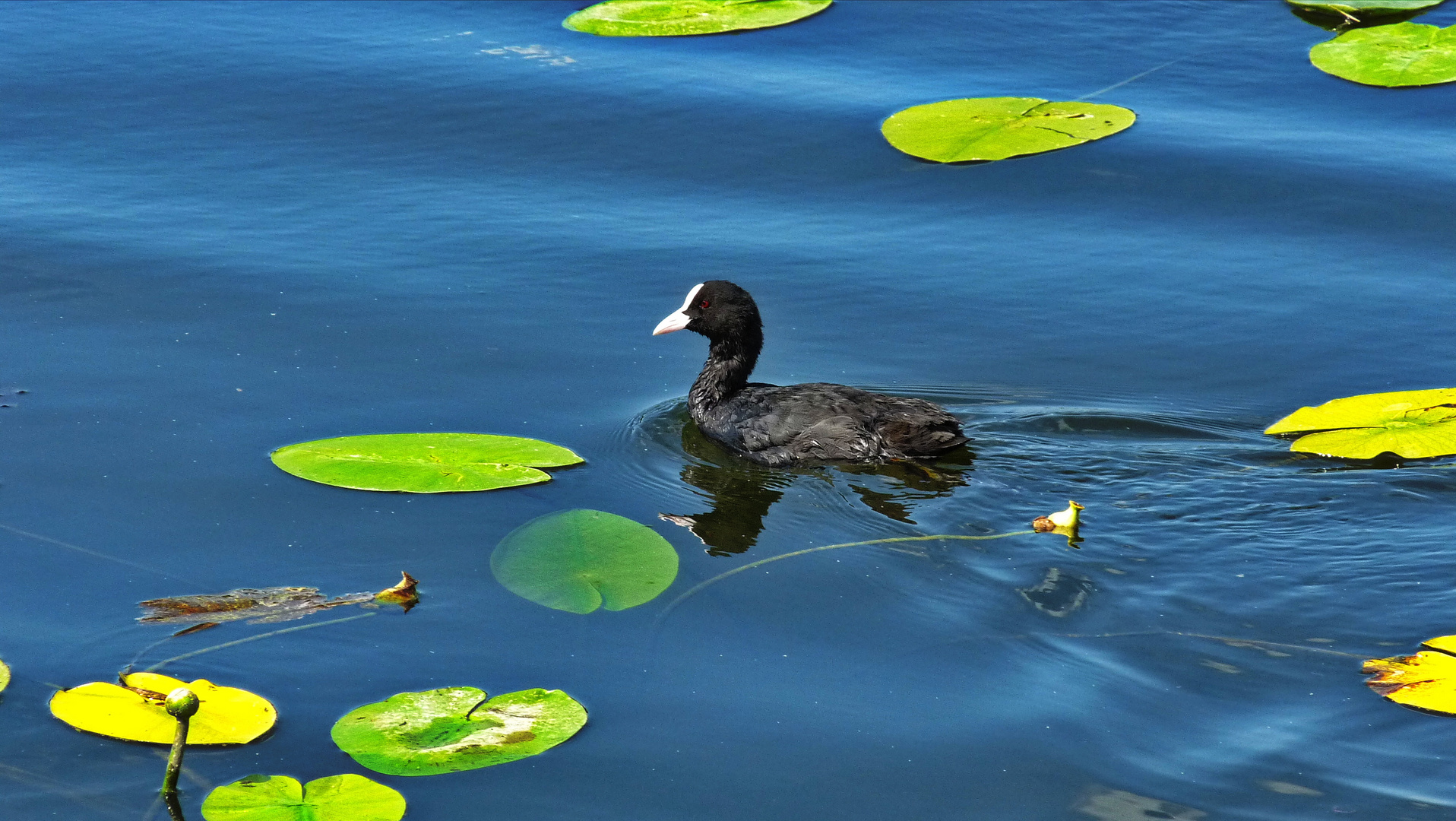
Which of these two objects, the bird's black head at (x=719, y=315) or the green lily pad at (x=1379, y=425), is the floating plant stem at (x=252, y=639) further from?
the green lily pad at (x=1379, y=425)

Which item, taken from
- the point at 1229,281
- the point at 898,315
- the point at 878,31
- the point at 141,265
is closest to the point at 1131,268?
the point at 1229,281


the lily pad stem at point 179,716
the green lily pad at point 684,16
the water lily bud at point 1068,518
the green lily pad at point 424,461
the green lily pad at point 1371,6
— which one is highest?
the green lily pad at point 684,16

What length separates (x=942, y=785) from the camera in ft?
13.8

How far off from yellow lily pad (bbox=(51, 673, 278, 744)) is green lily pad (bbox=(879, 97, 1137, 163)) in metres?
5.86

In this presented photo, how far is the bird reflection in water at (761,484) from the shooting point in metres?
5.90

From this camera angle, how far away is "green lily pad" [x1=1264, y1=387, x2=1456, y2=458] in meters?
6.09

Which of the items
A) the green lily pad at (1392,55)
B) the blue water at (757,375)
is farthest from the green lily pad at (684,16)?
the green lily pad at (1392,55)

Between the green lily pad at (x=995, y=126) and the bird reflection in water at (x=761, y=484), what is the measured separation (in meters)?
3.11

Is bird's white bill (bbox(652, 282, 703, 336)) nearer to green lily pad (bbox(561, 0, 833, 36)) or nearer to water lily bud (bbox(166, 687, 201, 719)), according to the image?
water lily bud (bbox(166, 687, 201, 719))

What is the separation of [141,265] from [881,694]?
199 inches

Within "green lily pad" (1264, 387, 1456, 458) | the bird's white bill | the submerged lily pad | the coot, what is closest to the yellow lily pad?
the coot

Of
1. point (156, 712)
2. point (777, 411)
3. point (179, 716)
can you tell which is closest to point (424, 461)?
point (777, 411)

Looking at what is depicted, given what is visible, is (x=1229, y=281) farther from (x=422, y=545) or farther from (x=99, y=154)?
(x=99, y=154)

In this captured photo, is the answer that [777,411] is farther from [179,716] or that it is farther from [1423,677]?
[179,716]
